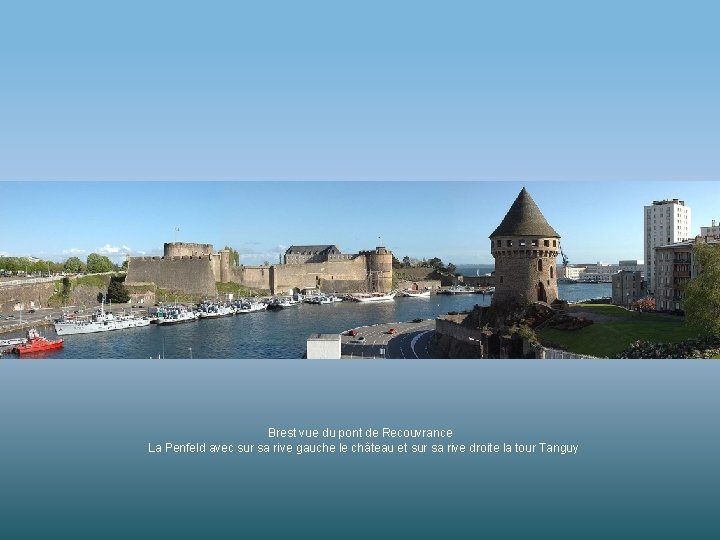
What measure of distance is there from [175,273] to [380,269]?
51.6ft

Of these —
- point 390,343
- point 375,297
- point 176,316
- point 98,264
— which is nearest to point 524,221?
point 390,343

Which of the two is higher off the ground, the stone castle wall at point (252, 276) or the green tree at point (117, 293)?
the stone castle wall at point (252, 276)

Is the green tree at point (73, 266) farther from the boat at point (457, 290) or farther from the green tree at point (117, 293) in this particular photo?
the boat at point (457, 290)

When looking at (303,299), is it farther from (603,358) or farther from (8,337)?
(603,358)

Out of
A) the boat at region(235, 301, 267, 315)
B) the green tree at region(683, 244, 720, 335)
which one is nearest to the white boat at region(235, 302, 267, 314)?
the boat at region(235, 301, 267, 315)

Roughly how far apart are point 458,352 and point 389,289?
31516mm

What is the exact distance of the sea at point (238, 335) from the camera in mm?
21125

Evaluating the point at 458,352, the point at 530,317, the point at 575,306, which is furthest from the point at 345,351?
the point at 575,306

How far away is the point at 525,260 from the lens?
19.1 metres

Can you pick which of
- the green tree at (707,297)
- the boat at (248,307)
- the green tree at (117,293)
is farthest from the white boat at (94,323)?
the green tree at (707,297)

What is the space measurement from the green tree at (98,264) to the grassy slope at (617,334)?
40436mm

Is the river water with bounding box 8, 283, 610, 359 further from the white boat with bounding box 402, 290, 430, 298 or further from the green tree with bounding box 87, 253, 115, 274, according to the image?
the green tree with bounding box 87, 253, 115, 274

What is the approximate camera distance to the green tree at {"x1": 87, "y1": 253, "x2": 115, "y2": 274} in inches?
1934

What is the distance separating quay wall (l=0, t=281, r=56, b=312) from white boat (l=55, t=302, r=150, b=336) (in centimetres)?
475
